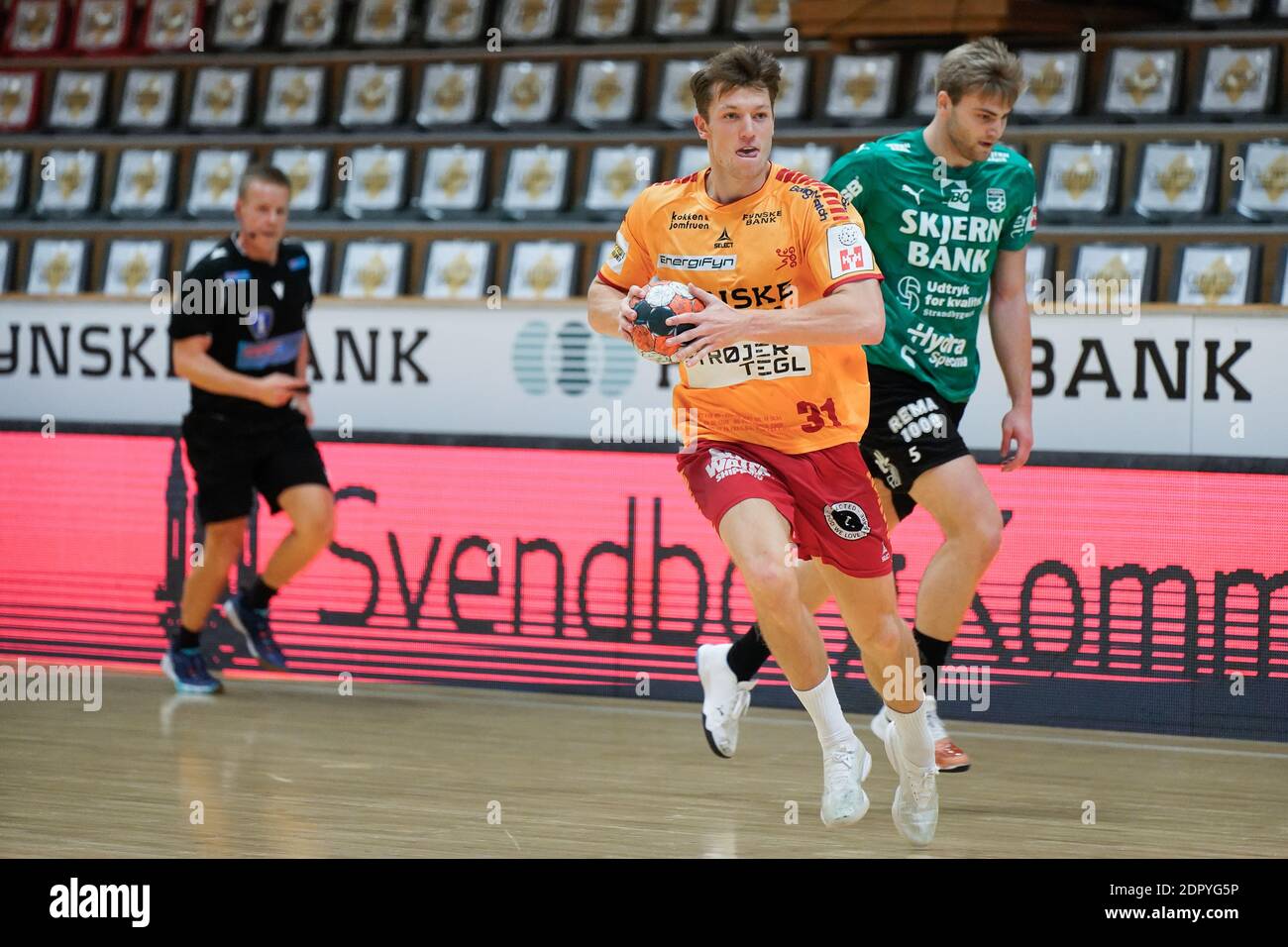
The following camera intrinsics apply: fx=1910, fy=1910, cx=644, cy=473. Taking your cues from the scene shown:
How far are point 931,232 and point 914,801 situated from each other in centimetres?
161

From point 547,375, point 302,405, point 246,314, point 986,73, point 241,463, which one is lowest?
point 241,463

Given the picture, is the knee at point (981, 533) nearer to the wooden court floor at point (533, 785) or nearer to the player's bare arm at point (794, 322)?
the wooden court floor at point (533, 785)

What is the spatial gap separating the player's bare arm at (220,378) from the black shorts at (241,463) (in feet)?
0.67

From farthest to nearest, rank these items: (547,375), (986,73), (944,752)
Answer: (547,375)
(944,752)
(986,73)

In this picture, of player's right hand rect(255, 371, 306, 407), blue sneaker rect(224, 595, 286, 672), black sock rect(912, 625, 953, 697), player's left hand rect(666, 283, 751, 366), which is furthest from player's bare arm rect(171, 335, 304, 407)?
player's left hand rect(666, 283, 751, 366)

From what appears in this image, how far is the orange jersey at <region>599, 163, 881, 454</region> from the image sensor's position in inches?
179

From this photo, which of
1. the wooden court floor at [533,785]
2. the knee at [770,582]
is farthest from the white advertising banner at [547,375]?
the knee at [770,582]

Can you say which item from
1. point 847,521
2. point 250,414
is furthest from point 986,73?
point 250,414

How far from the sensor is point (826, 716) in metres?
4.66

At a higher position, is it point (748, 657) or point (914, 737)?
point (748, 657)

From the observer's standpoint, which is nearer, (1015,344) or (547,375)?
(1015,344)

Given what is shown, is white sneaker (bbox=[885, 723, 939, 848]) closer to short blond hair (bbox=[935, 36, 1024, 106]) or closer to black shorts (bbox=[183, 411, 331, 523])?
short blond hair (bbox=[935, 36, 1024, 106])

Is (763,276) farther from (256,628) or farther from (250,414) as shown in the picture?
(256,628)
